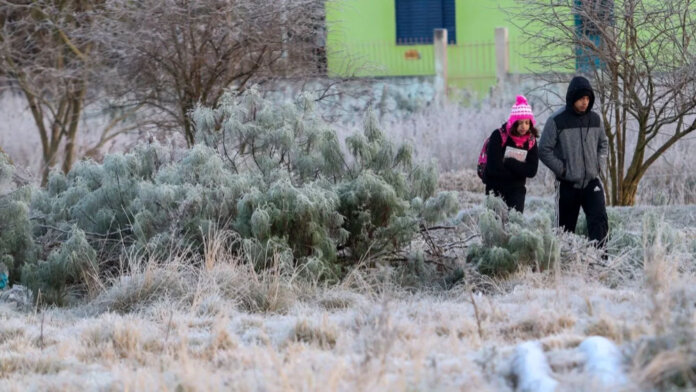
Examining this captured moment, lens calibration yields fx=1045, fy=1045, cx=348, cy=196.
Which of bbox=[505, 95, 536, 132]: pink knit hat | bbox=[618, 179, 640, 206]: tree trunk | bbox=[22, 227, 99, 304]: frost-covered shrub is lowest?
bbox=[618, 179, 640, 206]: tree trunk

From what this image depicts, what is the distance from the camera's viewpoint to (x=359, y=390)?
13.8 ft

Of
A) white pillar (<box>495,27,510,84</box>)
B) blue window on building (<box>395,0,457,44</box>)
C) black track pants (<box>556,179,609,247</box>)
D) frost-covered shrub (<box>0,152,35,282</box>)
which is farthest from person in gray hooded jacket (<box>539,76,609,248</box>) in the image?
blue window on building (<box>395,0,457,44</box>)

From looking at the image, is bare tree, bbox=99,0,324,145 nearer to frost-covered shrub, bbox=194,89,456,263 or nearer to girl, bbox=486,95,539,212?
frost-covered shrub, bbox=194,89,456,263

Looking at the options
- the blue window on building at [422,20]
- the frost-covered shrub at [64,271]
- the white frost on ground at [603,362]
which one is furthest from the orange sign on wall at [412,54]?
the white frost on ground at [603,362]

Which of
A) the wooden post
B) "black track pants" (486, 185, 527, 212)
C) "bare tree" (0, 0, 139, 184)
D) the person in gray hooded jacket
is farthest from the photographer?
the wooden post

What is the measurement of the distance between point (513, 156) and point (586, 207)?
29.2 inches

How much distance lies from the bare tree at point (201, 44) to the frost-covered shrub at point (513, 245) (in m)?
4.75

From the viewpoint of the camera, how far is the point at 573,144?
8.67 m

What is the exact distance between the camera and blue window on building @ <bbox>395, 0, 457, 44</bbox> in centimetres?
2392

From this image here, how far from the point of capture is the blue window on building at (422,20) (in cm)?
2392

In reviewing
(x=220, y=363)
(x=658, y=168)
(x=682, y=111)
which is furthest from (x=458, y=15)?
(x=220, y=363)

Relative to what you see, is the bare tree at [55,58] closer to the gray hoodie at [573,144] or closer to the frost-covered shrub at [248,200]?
the frost-covered shrub at [248,200]

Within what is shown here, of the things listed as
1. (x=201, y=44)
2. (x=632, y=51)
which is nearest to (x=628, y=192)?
(x=632, y=51)

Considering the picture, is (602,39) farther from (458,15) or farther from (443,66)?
(458,15)
